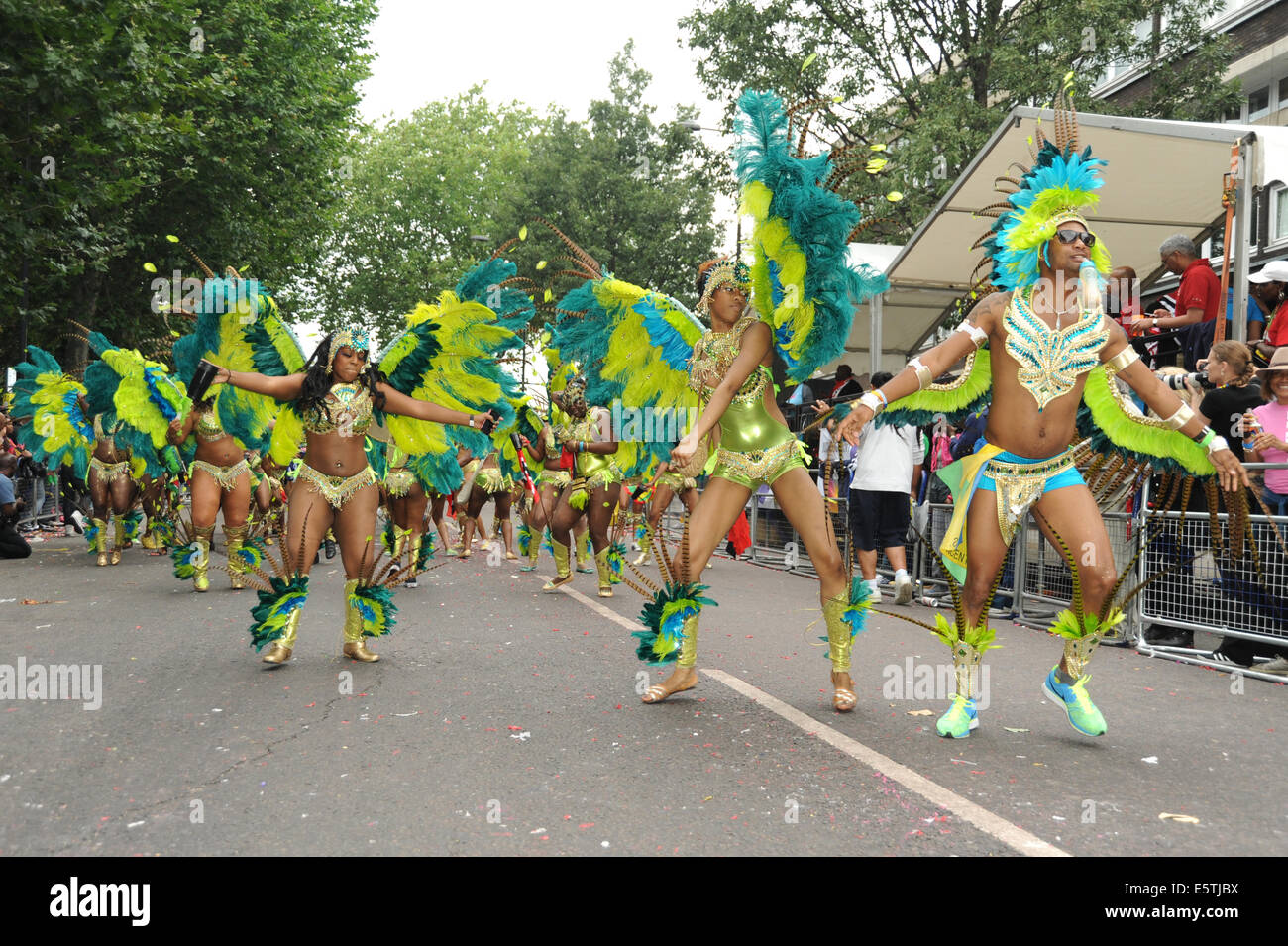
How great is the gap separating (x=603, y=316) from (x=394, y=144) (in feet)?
155

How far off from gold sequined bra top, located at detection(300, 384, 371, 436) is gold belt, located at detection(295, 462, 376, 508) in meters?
0.26

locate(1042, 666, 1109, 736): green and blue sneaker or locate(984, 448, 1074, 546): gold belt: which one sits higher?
locate(984, 448, 1074, 546): gold belt

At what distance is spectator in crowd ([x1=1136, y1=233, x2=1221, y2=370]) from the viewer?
351 inches

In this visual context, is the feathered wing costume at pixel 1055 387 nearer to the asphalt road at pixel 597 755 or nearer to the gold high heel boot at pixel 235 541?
the asphalt road at pixel 597 755

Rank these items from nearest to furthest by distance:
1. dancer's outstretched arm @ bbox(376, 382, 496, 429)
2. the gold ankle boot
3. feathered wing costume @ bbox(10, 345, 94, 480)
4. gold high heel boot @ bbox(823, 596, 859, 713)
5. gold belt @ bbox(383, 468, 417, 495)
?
gold high heel boot @ bbox(823, 596, 859, 713) < the gold ankle boot < dancer's outstretched arm @ bbox(376, 382, 496, 429) < gold belt @ bbox(383, 468, 417, 495) < feathered wing costume @ bbox(10, 345, 94, 480)

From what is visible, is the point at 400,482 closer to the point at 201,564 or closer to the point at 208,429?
the point at 208,429

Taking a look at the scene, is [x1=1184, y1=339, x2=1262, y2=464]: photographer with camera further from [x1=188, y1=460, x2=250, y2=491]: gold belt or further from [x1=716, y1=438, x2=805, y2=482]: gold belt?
[x1=188, y1=460, x2=250, y2=491]: gold belt

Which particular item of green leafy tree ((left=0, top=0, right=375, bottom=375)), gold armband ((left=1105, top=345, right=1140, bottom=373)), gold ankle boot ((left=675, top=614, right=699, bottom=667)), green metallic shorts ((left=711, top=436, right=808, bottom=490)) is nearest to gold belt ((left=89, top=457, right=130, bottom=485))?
green leafy tree ((left=0, top=0, right=375, bottom=375))

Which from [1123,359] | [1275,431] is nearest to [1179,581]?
[1275,431]

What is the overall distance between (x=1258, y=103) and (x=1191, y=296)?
18294mm

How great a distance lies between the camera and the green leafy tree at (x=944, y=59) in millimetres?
17141

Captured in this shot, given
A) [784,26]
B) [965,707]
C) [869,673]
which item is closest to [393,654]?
[869,673]

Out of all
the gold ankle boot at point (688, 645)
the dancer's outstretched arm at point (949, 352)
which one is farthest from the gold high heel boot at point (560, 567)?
the dancer's outstretched arm at point (949, 352)
